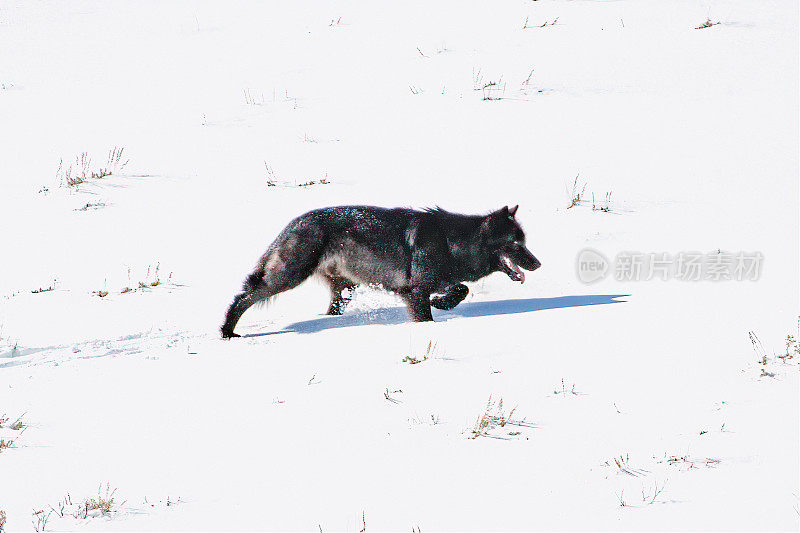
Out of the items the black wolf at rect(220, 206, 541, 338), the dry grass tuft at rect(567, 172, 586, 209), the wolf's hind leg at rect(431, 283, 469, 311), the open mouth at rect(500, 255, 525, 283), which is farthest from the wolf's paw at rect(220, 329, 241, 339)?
the dry grass tuft at rect(567, 172, 586, 209)

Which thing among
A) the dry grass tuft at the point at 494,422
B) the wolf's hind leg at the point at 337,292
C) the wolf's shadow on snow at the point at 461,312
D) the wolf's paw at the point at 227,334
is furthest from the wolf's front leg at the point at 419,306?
the dry grass tuft at the point at 494,422

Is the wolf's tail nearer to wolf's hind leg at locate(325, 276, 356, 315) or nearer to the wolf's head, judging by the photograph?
wolf's hind leg at locate(325, 276, 356, 315)

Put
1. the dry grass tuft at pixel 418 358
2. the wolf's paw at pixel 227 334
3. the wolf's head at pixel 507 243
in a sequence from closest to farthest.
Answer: the dry grass tuft at pixel 418 358
the wolf's paw at pixel 227 334
the wolf's head at pixel 507 243

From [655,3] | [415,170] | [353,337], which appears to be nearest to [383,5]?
[655,3]

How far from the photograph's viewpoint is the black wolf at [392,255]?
25.5 ft

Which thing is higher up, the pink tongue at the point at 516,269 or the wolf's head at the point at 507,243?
the wolf's head at the point at 507,243

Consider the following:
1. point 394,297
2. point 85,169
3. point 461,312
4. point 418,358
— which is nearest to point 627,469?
point 418,358

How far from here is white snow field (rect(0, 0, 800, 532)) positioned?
4.58 meters

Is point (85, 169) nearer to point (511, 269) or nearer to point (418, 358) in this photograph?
point (511, 269)

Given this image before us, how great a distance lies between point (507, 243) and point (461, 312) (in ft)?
2.56

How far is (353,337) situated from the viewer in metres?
7.13

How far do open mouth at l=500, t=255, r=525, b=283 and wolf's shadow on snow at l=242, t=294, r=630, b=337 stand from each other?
0.22m

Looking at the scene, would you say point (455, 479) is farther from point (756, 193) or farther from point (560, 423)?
point (756, 193)

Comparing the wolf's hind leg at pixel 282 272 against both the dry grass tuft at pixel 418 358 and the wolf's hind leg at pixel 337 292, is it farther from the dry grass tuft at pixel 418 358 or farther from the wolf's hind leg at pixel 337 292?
the dry grass tuft at pixel 418 358
